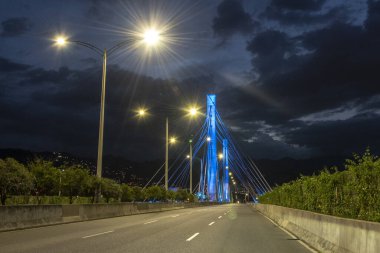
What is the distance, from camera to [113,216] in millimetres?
29203

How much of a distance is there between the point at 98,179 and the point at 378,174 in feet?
65.3

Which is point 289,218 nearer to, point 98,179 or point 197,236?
point 197,236

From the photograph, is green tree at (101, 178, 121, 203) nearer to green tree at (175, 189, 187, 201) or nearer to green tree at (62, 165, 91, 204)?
green tree at (62, 165, 91, 204)

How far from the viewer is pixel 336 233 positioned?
10.5 metres

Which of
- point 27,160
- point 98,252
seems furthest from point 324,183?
point 27,160

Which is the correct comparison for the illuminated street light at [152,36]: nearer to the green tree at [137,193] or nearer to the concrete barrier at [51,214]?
the concrete barrier at [51,214]

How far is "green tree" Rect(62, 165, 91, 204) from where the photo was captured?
1148 inches

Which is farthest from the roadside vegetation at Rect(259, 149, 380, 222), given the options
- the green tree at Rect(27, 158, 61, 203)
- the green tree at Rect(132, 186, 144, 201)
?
the green tree at Rect(132, 186, 144, 201)

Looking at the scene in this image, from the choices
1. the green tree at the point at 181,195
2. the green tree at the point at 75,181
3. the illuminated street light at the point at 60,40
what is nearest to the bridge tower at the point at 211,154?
the green tree at the point at 181,195

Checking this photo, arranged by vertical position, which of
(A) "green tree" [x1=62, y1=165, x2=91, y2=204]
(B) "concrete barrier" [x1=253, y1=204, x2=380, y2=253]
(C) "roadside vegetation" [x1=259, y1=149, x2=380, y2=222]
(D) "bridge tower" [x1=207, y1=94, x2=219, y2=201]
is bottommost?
(B) "concrete barrier" [x1=253, y1=204, x2=380, y2=253]

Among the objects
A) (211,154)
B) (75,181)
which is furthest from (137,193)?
(75,181)

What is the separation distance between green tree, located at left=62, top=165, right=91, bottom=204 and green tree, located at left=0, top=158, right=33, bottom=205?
22.2 feet

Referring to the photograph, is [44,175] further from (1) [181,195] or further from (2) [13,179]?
(1) [181,195]

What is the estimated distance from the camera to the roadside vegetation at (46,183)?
840 inches
